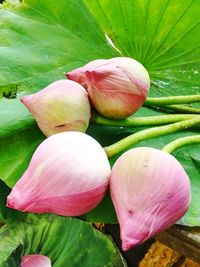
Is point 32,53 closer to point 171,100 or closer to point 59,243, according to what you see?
point 171,100

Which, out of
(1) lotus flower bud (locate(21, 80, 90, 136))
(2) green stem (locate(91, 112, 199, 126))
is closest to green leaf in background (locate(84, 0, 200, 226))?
(2) green stem (locate(91, 112, 199, 126))

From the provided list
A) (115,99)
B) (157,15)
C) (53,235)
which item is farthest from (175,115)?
(53,235)

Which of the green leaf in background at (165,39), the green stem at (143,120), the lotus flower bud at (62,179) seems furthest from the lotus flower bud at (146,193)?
the green leaf in background at (165,39)

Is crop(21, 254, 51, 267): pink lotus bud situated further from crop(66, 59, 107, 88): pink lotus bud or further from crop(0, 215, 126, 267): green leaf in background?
crop(66, 59, 107, 88): pink lotus bud

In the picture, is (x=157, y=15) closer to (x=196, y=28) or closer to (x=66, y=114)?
(x=196, y=28)

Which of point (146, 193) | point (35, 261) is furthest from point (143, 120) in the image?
point (35, 261)
